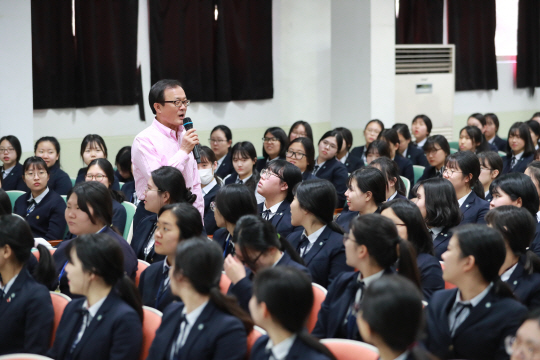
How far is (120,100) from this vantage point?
23.1ft

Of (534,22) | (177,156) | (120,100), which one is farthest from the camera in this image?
(534,22)

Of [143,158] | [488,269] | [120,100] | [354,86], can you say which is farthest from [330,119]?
[488,269]

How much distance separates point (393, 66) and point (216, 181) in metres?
3.65

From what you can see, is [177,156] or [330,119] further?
[330,119]

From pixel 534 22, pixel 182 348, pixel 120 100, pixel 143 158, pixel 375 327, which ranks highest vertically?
pixel 534 22

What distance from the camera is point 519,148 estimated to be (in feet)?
21.4

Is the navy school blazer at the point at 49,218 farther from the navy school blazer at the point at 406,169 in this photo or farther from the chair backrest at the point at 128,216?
the navy school blazer at the point at 406,169

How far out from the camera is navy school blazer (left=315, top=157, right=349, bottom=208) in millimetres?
5945

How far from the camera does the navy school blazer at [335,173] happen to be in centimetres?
594

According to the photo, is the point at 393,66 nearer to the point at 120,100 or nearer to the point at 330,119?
the point at 330,119

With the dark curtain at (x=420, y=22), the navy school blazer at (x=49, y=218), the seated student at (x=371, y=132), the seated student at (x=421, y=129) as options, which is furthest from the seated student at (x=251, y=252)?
the dark curtain at (x=420, y=22)

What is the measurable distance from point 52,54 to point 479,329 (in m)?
5.51

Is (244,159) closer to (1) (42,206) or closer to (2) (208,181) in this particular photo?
(2) (208,181)

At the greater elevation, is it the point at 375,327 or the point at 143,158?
the point at 143,158
